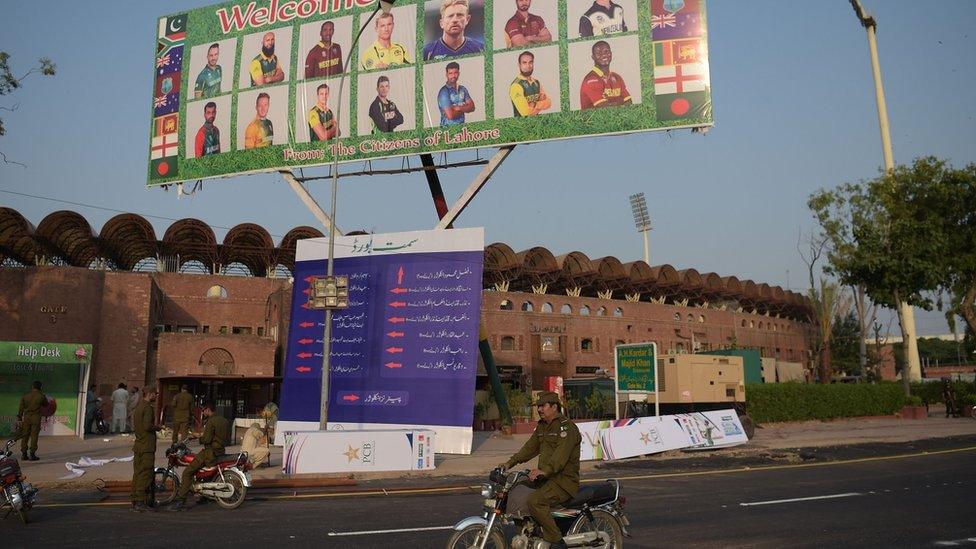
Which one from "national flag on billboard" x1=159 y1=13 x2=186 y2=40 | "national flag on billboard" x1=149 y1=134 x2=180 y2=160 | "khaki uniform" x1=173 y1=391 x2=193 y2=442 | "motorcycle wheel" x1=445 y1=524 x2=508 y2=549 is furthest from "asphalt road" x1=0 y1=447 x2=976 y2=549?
"national flag on billboard" x1=159 y1=13 x2=186 y2=40

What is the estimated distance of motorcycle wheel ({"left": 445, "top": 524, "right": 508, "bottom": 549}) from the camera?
607cm

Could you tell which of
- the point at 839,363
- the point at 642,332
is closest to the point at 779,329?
the point at 839,363

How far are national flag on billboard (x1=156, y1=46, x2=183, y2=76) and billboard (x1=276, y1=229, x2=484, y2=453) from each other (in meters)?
8.93

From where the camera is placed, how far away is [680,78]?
20.0m

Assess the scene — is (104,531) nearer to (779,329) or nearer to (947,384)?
(947,384)

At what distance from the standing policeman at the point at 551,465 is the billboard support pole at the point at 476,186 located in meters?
15.5

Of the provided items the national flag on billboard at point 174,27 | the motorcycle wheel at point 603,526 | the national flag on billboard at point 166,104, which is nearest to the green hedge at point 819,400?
the national flag on billboard at point 166,104

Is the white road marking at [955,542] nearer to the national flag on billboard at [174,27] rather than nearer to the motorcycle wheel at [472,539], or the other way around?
the motorcycle wheel at [472,539]

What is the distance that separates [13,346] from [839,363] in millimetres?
70062

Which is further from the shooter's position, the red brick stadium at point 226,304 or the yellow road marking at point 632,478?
the red brick stadium at point 226,304

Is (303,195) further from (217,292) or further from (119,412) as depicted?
(217,292)

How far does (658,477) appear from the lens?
14.6 meters

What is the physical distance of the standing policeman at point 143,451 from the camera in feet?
33.6

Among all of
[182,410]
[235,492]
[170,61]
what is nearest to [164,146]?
[170,61]
